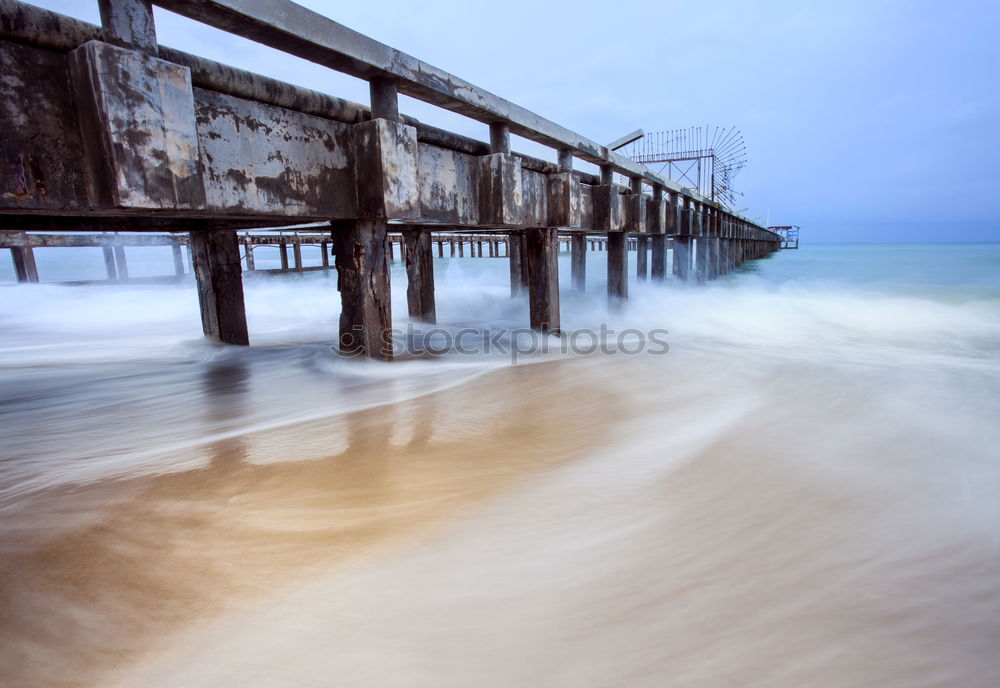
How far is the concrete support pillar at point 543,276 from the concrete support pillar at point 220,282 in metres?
2.88

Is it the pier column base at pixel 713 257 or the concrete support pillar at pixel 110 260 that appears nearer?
the pier column base at pixel 713 257

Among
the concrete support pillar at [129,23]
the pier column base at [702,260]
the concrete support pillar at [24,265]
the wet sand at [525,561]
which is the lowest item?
the wet sand at [525,561]

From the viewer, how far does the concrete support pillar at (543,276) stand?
535cm

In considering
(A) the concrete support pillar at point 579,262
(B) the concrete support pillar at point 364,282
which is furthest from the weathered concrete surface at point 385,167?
(A) the concrete support pillar at point 579,262

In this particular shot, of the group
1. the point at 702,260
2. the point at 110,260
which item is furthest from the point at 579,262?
the point at 110,260

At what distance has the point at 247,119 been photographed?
2857 mm

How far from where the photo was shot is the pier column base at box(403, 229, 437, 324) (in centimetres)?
701

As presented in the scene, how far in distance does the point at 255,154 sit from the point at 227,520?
2096mm

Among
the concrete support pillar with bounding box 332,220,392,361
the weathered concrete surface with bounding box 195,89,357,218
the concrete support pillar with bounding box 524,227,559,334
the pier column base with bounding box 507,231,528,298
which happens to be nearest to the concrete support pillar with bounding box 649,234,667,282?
the pier column base with bounding box 507,231,528,298

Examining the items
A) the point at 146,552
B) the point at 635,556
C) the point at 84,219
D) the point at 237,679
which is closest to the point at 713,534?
the point at 635,556

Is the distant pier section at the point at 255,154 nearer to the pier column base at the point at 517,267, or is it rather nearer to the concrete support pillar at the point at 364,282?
the concrete support pillar at the point at 364,282

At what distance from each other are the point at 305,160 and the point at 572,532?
9.02ft

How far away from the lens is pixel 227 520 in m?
1.80

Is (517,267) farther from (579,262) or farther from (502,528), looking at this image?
(502,528)
